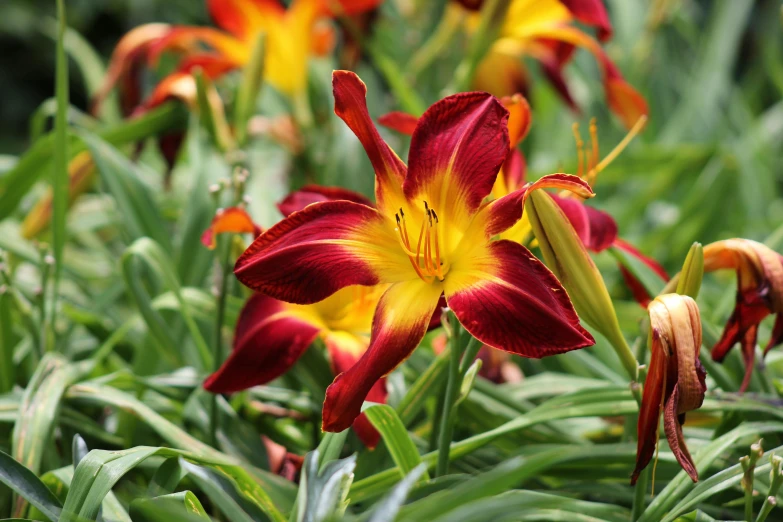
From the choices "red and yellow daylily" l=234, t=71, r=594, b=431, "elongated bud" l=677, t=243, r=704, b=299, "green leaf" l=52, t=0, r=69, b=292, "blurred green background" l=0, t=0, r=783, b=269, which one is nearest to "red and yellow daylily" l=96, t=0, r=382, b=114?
"blurred green background" l=0, t=0, r=783, b=269

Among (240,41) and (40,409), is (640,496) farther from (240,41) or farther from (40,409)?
(240,41)

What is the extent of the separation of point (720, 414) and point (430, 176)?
1.06 ft

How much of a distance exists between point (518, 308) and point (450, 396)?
0.30 feet

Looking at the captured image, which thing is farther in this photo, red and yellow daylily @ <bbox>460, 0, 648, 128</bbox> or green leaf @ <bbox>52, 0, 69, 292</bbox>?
red and yellow daylily @ <bbox>460, 0, 648, 128</bbox>

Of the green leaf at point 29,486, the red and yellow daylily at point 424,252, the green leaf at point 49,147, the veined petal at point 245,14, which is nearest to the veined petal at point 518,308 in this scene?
the red and yellow daylily at point 424,252

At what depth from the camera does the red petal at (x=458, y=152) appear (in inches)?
17.5

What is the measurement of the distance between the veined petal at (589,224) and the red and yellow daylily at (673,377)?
87 millimetres

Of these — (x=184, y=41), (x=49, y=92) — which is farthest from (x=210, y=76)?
(x=49, y=92)

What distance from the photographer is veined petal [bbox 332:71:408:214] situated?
0.46 m

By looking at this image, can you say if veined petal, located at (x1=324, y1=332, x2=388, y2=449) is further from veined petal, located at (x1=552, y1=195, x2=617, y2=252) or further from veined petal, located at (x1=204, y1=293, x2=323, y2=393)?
veined petal, located at (x1=552, y1=195, x2=617, y2=252)

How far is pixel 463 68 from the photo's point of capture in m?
0.85

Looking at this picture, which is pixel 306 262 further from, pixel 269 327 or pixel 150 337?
pixel 150 337

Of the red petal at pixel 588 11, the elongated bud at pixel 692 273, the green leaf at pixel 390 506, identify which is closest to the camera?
the green leaf at pixel 390 506

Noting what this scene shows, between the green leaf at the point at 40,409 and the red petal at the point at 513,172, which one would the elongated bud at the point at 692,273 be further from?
the green leaf at the point at 40,409
